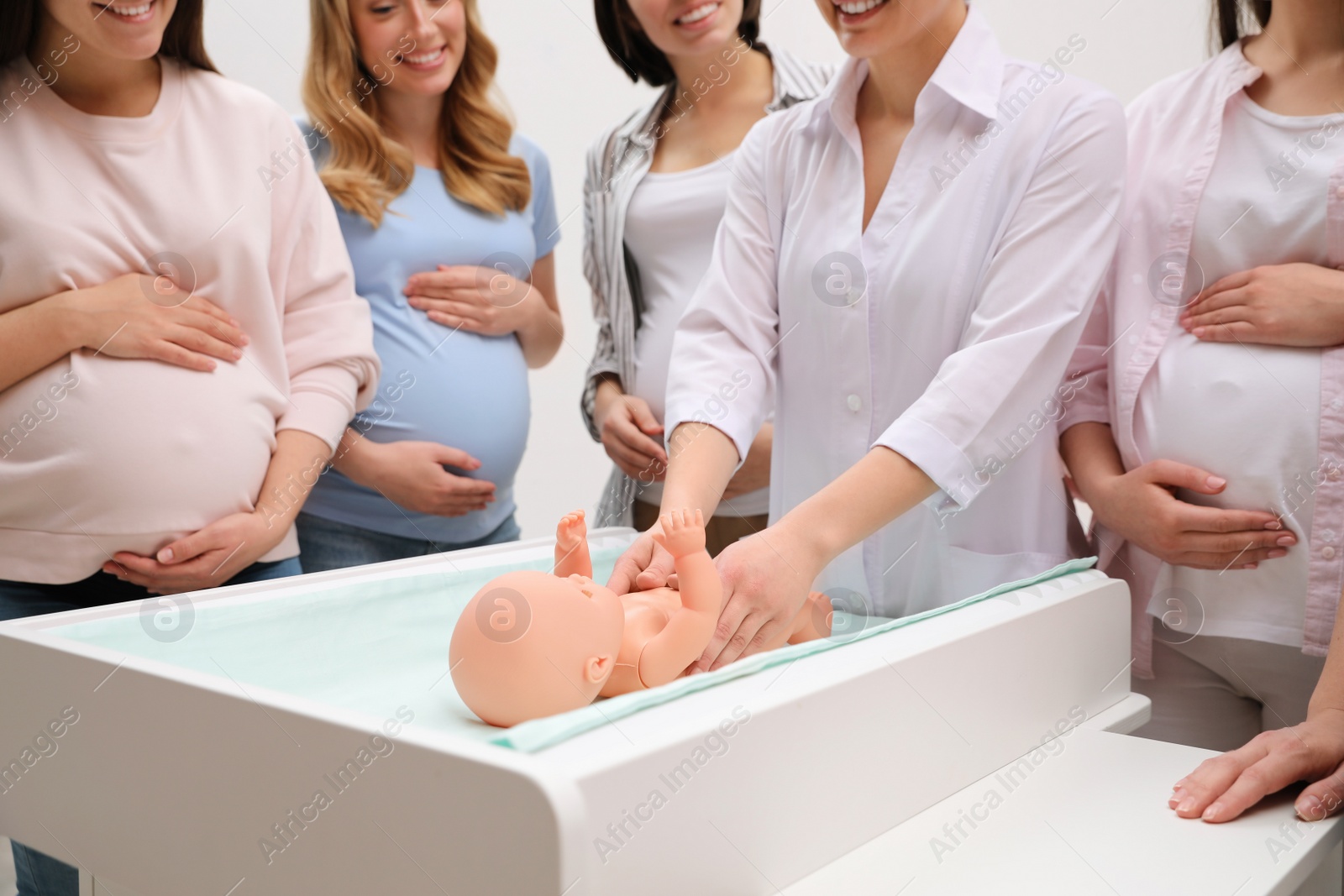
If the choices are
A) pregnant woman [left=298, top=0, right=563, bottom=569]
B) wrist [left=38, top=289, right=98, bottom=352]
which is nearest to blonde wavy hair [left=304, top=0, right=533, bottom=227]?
pregnant woman [left=298, top=0, right=563, bottom=569]

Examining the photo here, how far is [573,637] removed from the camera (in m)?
0.87

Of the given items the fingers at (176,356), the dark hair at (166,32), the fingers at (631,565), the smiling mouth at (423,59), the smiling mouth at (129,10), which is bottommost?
the fingers at (176,356)

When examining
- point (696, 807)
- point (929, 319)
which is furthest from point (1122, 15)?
point (696, 807)

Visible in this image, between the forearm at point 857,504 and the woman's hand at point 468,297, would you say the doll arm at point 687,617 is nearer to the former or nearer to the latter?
the forearm at point 857,504

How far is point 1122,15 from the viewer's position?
245 centimetres

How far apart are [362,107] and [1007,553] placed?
1344mm

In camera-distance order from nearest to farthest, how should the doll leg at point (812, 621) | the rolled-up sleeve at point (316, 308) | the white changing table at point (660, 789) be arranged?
1. the white changing table at point (660, 789)
2. the doll leg at point (812, 621)
3. the rolled-up sleeve at point (316, 308)

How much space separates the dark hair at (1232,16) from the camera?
1.46 m

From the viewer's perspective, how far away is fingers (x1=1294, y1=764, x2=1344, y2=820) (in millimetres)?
950

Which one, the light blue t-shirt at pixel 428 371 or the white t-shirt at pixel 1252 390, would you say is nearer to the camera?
the white t-shirt at pixel 1252 390

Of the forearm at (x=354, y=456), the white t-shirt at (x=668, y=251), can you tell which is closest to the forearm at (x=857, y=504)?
the white t-shirt at (x=668, y=251)

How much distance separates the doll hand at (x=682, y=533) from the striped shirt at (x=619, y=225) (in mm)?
1029

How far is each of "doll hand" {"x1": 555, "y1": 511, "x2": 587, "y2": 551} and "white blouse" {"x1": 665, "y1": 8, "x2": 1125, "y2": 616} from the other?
0.36 metres

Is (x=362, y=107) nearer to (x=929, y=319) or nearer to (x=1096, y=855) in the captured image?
(x=929, y=319)
